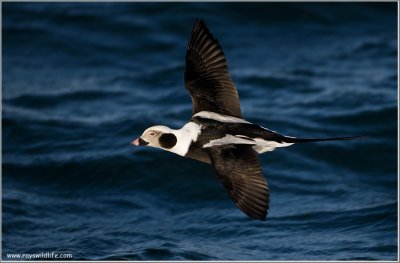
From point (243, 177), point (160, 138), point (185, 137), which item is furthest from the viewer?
point (160, 138)

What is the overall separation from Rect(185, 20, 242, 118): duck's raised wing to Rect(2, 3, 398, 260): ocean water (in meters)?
1.45

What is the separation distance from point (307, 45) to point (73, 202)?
500 cm

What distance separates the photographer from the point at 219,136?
6.48 meters

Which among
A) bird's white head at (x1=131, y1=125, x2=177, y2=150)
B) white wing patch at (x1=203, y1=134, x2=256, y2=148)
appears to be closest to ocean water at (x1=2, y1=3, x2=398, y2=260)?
bird's white head at (x1=131, y1=125, x2=177, y2=150)

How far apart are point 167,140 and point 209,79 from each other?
713 mm

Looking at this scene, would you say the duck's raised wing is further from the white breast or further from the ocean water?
the ocean water

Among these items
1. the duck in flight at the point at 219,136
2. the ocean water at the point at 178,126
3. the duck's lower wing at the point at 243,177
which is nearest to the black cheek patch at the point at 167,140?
the duck in flight at the point at 219,136

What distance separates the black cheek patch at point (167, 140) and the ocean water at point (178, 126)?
4.07 feet

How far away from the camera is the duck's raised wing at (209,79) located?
6922 mm

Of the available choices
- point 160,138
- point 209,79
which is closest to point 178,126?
point 209,79

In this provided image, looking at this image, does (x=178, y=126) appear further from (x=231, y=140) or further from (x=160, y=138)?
(x=231, y=140)

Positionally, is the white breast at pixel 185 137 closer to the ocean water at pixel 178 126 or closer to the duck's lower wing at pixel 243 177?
the duck's lower wing at pixel 243 177

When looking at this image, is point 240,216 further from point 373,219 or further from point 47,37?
point 47,37

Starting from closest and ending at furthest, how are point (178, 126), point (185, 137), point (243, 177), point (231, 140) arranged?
point (243, 177), point (231, 140), point (185, 137), point (178, 126)
